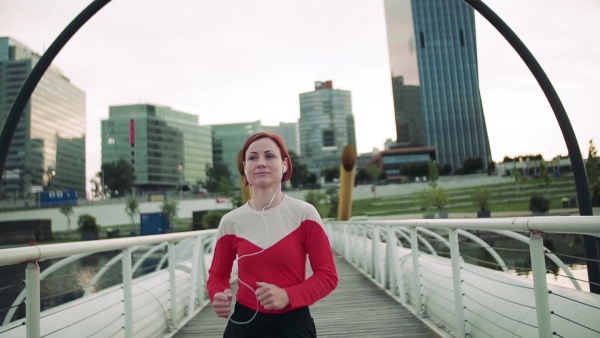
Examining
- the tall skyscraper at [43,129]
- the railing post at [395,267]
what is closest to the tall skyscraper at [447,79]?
the tall skyscraper at [43,129]

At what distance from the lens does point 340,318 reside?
5355 millimetres

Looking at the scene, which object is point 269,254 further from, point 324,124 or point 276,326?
point 324,124

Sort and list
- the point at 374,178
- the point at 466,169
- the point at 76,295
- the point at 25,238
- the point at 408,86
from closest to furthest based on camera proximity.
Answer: the point at 76,295 → the point at 25,238 → the point at 374,178 → the point at 466,169 → the point at 408,86

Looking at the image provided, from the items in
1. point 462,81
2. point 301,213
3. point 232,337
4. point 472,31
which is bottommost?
point 232,337

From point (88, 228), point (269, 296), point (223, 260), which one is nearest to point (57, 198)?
point (88, 228)

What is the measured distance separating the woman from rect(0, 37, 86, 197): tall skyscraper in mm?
102926

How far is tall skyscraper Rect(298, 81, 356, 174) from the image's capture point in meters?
151

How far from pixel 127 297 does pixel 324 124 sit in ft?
504

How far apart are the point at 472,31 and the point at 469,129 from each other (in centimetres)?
2688

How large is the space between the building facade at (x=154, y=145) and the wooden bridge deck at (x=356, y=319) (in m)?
98.9

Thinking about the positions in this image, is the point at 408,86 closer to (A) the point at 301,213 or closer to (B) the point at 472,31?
(B) the point at 472,31

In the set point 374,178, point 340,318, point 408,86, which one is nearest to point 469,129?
point 408,86

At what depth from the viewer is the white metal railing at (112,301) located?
7.07 feet

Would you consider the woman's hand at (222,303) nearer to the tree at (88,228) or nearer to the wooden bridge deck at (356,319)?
the wooden bridge deck at (356,319)
